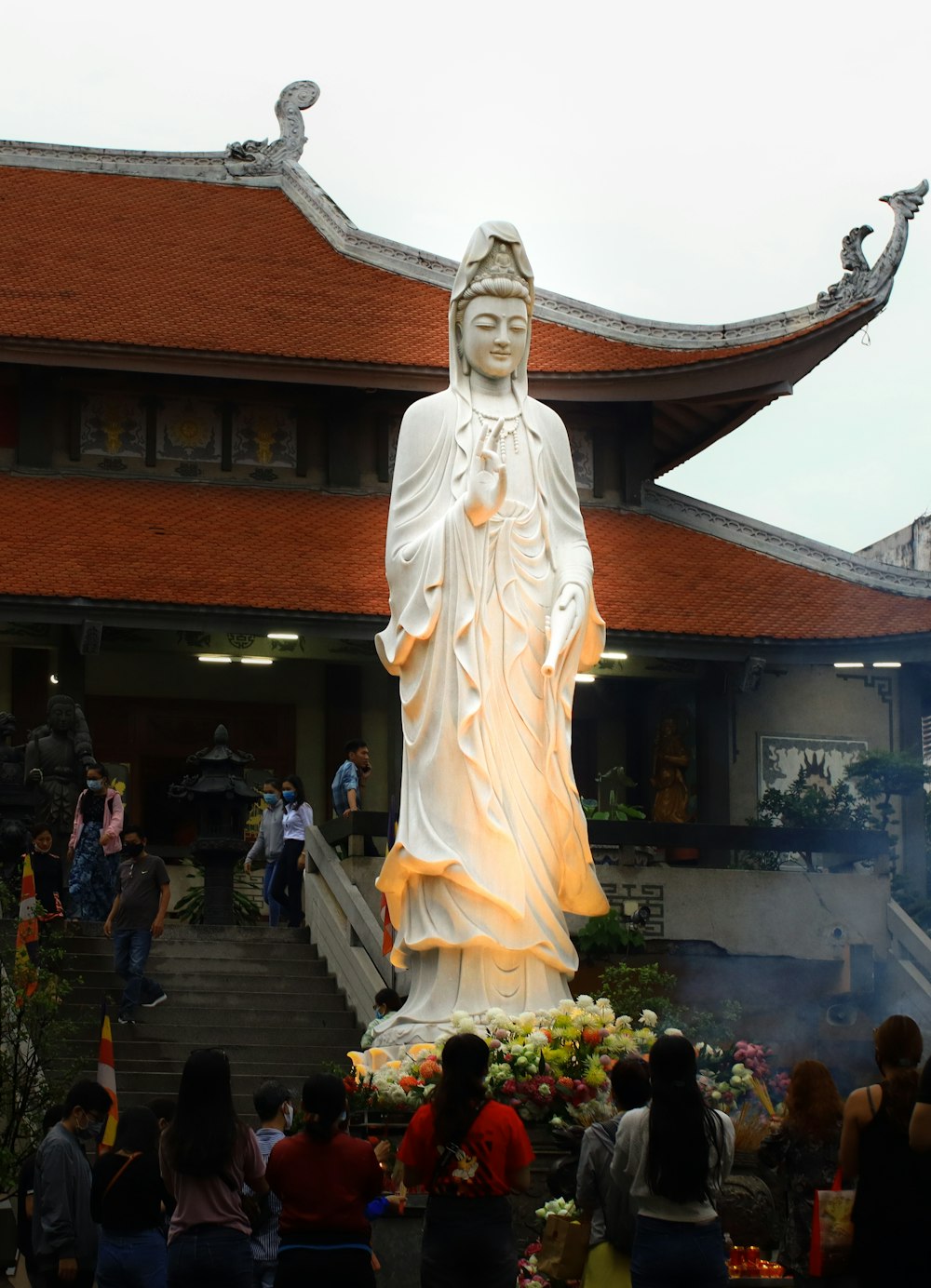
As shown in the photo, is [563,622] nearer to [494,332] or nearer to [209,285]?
[494,332]

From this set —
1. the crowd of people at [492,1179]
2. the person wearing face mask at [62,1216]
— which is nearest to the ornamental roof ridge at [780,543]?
the person wearing face mask at [62,1216]

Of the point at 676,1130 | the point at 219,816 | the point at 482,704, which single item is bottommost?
the point at 676,1130

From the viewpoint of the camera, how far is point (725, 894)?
1919 centimetres

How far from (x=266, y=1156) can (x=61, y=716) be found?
29.5 ft

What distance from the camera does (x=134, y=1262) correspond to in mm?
8133

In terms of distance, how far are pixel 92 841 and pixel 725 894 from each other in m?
5.59

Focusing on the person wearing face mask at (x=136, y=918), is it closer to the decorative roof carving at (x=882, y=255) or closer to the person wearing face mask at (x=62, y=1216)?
the person wearing face mask at (x=62, y=1216)

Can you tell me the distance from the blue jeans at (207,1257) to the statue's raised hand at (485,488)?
185 inches

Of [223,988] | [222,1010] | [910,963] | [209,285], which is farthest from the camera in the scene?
[209,285]

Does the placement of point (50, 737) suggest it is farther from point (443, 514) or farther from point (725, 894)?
point (443, 514)

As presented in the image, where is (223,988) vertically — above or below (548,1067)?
above

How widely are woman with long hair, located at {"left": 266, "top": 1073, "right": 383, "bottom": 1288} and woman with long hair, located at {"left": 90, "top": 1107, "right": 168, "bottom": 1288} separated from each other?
994 mm

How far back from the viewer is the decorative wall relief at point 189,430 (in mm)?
26000

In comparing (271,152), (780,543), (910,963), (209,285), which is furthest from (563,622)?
(271,152)
